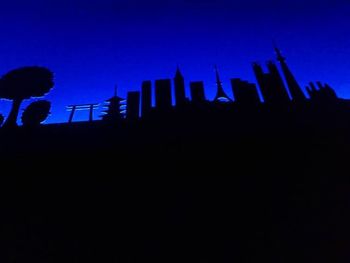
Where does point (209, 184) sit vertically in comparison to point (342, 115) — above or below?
below

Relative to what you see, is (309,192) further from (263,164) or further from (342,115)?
(342,115)

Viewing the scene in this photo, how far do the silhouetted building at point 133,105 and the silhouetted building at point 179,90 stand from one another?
244 cm

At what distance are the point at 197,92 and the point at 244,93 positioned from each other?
2.85 meters

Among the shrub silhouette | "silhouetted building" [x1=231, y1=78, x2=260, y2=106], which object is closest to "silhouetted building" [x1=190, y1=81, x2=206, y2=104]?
"silhouetted building" [x1=231, y1=78, x2=260, y2=106]

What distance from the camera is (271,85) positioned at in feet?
54.1

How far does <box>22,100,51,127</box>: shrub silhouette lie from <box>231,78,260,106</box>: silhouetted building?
1257 cm

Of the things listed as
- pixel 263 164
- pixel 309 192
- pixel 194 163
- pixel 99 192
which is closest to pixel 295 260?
pixel 309 192

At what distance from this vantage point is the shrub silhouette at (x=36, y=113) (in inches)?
703

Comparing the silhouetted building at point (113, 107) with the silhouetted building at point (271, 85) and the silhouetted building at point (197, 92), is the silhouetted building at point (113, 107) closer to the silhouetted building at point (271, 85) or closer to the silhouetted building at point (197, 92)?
the silhouetted building at point (197, 92)

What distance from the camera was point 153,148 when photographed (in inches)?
513

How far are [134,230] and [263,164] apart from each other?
6740 mm

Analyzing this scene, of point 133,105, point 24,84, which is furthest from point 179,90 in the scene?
point 24,84

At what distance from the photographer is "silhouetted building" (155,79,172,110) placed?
15.7 meters

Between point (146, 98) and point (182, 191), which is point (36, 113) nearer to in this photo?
point (146, 98)
